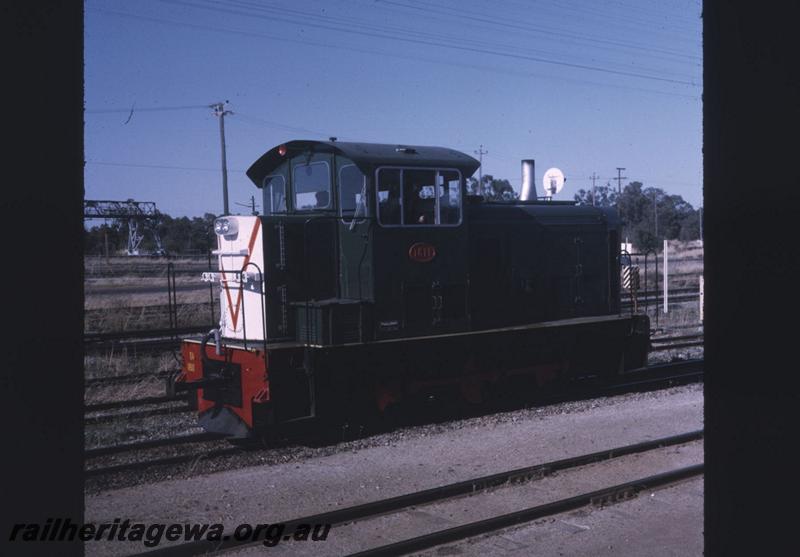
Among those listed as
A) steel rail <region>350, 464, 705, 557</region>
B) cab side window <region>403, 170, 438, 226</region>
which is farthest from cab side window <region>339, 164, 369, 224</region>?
steel rail <region>350, 464, 705, 557</region>

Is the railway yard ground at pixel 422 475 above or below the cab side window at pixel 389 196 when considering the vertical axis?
below

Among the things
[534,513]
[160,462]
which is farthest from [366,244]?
[534,513]

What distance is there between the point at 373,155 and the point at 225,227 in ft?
6.92

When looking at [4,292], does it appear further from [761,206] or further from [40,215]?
[761,206]

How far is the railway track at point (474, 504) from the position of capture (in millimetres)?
5219

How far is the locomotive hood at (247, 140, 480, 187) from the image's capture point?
9.13 meters

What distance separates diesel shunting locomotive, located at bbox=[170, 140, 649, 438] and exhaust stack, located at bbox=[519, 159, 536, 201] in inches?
70.1

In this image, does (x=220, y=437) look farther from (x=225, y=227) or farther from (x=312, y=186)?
(x=312, y=186)

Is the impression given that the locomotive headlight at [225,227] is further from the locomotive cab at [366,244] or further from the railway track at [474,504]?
the railway track at [474,504]

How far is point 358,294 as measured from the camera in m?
9.34

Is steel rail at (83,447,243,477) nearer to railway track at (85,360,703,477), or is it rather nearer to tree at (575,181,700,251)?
railway track at (85,360,703,477)

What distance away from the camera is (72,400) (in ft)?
3.81

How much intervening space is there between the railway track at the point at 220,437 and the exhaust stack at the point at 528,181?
10.9ft

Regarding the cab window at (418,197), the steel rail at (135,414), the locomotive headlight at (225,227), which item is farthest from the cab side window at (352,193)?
the steel rail at (135,414)
